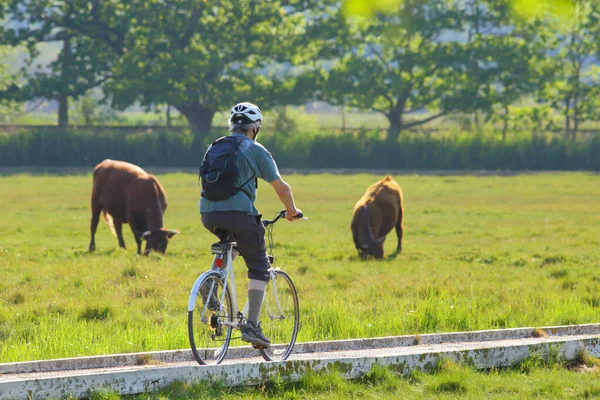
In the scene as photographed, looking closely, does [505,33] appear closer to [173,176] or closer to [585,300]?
[173,176]

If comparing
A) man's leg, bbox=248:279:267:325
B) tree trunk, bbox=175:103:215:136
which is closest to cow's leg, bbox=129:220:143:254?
man's leg, bbox=248:279:267:325

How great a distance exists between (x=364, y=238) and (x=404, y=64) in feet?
143

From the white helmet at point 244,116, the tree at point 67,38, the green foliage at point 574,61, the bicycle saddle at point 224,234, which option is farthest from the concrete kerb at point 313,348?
the green foliage at point 574,61

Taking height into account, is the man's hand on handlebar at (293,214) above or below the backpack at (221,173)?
below

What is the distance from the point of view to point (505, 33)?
64.9m

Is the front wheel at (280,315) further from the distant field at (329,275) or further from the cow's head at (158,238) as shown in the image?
the cow's head at (158,238)

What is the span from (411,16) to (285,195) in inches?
2162

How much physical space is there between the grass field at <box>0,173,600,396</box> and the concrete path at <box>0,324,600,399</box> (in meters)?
0.76

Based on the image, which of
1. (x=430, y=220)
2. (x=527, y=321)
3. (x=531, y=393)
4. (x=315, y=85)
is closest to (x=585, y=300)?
(x=527, y=321)

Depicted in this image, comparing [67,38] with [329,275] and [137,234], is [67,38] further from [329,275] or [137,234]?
[329,275]

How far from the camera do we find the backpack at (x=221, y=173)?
721 cm

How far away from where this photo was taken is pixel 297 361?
24.2 feet

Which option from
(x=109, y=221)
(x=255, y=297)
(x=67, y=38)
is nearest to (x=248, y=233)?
(x=255, y=297)

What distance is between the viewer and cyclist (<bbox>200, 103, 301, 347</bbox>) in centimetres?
729
